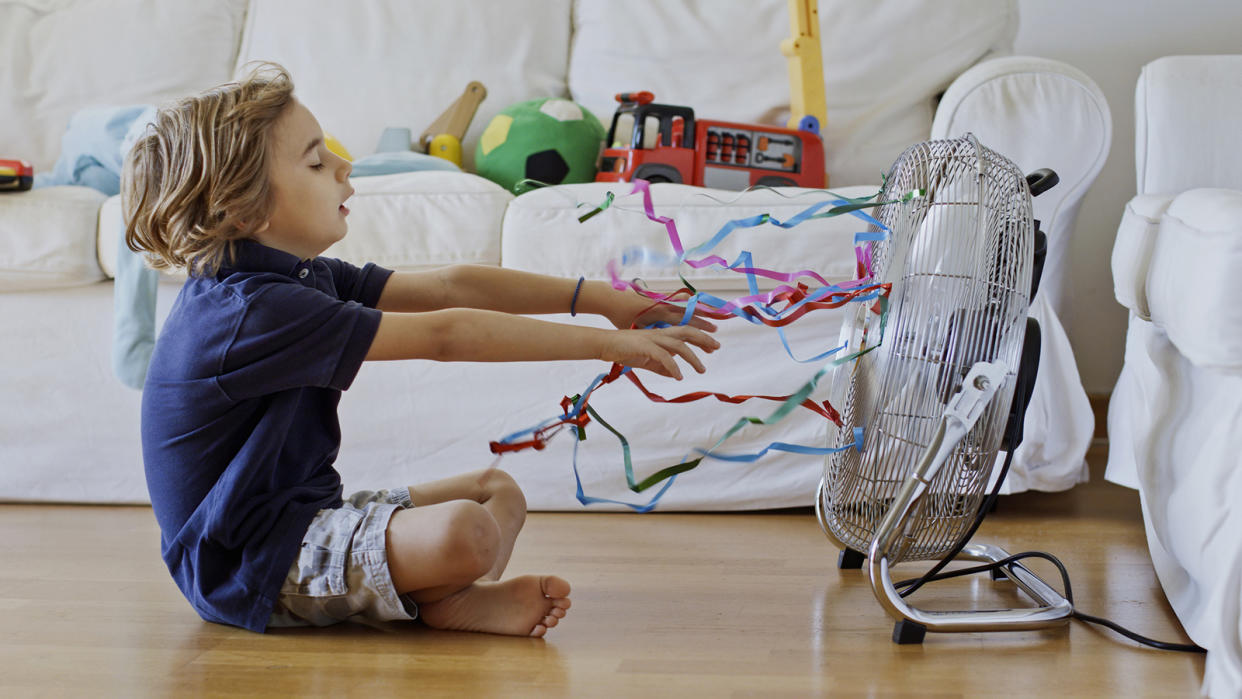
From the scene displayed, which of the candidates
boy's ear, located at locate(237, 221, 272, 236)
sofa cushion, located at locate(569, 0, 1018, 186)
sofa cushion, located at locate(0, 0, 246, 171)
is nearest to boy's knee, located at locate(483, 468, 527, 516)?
boy's ear, located at locate(237, 221, 272, 236)

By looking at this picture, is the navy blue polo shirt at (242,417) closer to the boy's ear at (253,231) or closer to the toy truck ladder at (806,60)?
the boy's ear at (253,231)

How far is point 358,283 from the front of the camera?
1.23 meters

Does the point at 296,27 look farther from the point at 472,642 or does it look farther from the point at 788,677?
the point at 788,677

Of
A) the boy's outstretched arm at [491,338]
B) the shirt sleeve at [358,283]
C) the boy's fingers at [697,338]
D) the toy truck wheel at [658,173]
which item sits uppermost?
the toy truck wheel at [658,173]

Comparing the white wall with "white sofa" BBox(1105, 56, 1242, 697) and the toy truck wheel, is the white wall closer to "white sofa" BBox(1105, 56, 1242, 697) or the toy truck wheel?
"white sofa" BBox(1105, 56, 1242, 697)

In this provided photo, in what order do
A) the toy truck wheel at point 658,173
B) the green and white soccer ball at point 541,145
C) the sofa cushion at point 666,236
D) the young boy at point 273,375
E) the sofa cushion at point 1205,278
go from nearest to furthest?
the sofa cushion at point 1205,278, the young boy at point 273,375, the sofa cushion at point 666,236, the toy truck wheel at point 658,173, the green and white soccer ball at point 541,145

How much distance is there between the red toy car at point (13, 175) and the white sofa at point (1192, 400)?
59.6 inches

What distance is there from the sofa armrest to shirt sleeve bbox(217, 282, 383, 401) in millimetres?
→ 952

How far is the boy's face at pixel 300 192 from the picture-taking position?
1055mm

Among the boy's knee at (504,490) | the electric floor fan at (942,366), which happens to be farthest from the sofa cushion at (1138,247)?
the boy's knee at (504,490)

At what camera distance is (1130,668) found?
948mm

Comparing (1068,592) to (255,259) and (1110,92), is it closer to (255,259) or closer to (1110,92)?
(255,259)

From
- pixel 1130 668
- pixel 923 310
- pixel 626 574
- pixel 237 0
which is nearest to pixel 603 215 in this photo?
pixel 626 574

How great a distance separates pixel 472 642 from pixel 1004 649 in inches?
20.1
